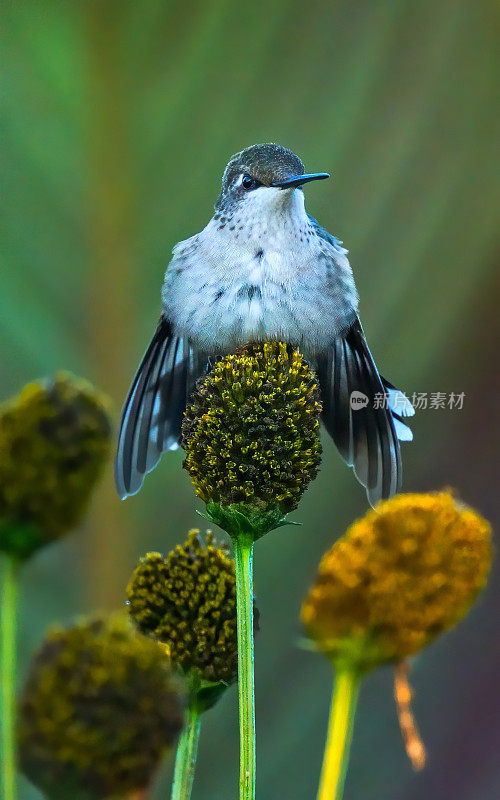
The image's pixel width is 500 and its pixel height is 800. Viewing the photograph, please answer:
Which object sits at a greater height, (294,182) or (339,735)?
(294,182)

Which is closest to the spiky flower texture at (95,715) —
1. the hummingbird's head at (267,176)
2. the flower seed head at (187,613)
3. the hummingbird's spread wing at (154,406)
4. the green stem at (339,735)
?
the green stem at (339,735)

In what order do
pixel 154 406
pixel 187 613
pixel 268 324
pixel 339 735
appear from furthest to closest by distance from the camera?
pixel 154 406 → pixel 268 324 → pixel 187 613 → pixel 339 735

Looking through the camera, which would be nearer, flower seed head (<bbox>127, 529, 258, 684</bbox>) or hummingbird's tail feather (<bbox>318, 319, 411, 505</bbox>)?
flower seed head (<bbox>127, 529, 258, 684</bbox>)

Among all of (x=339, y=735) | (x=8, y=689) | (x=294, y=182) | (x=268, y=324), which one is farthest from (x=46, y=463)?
(x=294, y=182)

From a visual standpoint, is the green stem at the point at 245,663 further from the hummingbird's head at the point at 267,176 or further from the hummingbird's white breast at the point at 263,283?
the hummingbird's head at the point at 267,176

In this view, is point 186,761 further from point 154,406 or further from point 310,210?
point 310,210

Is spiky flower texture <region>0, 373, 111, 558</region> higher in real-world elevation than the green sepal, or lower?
higher

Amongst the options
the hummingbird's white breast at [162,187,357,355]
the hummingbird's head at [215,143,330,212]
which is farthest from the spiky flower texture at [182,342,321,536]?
the hummingbird's head at [215,143,330,212]

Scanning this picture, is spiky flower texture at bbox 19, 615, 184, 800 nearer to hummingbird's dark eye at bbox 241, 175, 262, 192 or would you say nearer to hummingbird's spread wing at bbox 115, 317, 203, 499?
hummingbird's spread wing at bbox 115, 317, 203, 499
